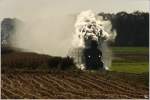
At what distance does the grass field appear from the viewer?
5914mm

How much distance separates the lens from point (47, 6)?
5961mm

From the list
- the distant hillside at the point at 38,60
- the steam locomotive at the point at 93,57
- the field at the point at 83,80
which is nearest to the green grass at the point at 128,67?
the field at the point at 83,80

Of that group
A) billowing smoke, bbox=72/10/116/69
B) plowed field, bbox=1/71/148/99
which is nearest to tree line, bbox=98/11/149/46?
billowing smoke, bbox=72/10/116/69

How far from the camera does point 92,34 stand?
602cm

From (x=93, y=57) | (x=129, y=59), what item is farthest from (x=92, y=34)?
(x=129, y=59)

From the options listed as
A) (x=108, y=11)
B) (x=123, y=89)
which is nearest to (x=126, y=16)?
(x=108, y=11)

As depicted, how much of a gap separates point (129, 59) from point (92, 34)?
11.7 inches

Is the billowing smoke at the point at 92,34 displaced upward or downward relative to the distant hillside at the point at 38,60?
upward

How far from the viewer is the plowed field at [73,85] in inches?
233

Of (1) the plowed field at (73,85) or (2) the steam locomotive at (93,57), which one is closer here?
(1) the plowed field at (73,85)

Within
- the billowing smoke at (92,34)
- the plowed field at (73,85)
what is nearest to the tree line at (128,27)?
the billowing smoke at (92,34)

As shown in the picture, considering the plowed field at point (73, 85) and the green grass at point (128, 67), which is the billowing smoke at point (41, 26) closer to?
the plowed field at point (73, 85)

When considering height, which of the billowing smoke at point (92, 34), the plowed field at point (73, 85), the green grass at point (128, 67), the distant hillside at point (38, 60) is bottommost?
the plowed field at point (73, 85)

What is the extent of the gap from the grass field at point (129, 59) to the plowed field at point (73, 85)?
4 cm
